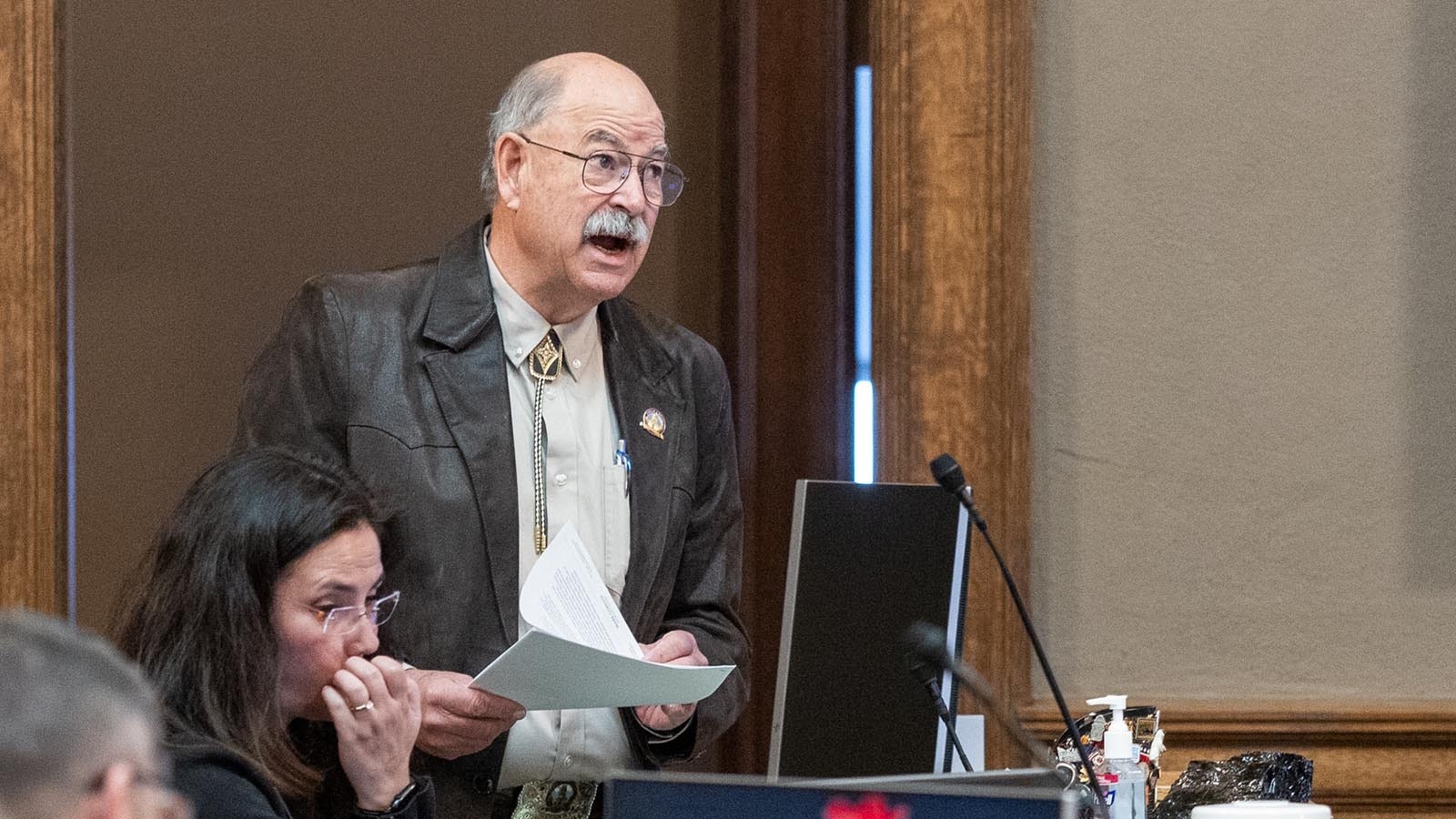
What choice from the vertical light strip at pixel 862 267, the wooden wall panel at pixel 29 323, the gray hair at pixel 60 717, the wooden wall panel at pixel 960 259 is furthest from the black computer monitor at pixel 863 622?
the wooden wall panel at pixel 29 323

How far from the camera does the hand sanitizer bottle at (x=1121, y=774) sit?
2.16m

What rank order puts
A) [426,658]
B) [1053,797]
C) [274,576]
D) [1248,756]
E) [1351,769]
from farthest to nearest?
[1351,769]
[426,658]
[1248,756]
[274,576]
[1053,797]

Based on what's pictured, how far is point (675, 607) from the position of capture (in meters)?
2.86

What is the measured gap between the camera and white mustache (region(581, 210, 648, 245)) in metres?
2.71

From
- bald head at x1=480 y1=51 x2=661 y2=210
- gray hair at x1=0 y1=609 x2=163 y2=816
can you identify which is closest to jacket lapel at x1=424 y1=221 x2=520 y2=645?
bald head at x1=480 y1=51 x2=661 y2=210

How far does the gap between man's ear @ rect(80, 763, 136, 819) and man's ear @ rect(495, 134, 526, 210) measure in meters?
1.76

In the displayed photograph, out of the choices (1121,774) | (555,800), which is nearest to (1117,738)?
(1121,774)

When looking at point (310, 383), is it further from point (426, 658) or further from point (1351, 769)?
point (1351, 769)

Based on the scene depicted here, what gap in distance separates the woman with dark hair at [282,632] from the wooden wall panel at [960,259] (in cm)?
131

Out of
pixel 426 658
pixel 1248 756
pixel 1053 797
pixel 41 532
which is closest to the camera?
pixel 1053 797

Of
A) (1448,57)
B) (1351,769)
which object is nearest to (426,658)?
(1351,769)

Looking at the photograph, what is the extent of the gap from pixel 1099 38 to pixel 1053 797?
8.01 feet

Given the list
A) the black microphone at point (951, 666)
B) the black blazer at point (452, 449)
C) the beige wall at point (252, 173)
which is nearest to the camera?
the black microphone at point (951, 666)

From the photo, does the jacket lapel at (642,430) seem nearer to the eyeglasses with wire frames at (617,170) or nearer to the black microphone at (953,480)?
the eyeglasses with wire frames at (617,170)
